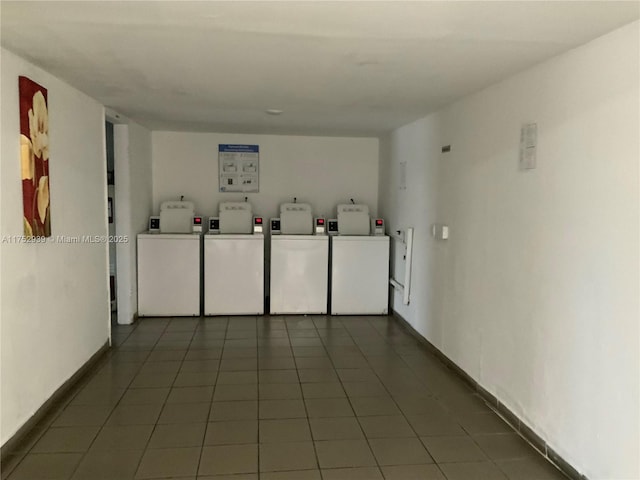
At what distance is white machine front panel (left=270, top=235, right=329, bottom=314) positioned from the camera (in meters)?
5.64

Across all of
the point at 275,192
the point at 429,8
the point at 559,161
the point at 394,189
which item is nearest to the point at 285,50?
the point at 429,8

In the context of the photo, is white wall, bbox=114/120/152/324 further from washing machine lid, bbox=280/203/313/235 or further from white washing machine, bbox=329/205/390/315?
white washing machine, bbox=329/205/390/315

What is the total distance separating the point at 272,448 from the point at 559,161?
218 cm

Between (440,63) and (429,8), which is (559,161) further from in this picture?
(429,8)

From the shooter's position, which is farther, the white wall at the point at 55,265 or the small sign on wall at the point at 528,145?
the small sign on wall at the point at 528,145

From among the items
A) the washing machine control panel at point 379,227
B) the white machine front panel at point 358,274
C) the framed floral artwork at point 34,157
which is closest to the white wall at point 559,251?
the white machine front panel at point 358,274

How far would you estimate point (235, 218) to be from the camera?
5.82 meters

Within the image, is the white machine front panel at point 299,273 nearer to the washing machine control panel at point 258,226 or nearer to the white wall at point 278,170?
the washing machine control panel at point 258,226

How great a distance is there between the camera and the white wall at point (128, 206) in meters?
5.06

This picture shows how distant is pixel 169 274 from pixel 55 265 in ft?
7.37

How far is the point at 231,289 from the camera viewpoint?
18.4 ft

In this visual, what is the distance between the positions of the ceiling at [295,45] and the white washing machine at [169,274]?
1805mm

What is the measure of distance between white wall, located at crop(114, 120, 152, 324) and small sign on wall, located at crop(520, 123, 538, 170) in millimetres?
3819

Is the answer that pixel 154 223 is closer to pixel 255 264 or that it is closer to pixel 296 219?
pixel 255 264
